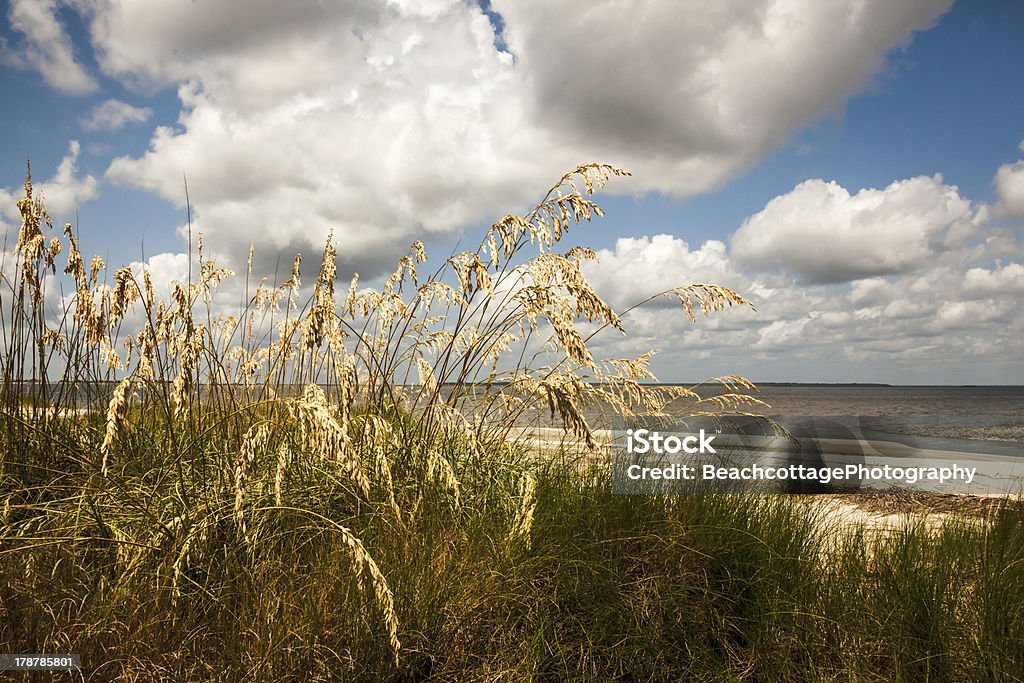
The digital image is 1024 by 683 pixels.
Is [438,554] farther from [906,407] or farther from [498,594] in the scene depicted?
[906,407]

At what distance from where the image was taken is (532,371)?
3867mm

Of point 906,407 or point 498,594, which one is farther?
point 906,407

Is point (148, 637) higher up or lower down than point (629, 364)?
lower down

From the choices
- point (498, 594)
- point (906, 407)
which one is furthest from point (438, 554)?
point (906, 407)

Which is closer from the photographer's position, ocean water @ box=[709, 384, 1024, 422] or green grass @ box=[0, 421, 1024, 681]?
green grass @ box=[0, 421, 1024, 681]

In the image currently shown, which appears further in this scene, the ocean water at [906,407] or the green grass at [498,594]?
the ocean water at [906,407]

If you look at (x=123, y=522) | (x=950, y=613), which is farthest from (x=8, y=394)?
(x=950, y=613)

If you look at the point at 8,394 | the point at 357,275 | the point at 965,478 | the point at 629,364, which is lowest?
the point at 965,478

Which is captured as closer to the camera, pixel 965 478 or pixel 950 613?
pixel 950 613

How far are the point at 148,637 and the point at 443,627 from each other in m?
0.94

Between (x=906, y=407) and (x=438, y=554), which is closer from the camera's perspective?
(x=438, y=554)

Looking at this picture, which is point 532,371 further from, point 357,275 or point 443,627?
point 443,627

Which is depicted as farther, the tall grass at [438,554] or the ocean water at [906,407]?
the ocean water at [906,407]

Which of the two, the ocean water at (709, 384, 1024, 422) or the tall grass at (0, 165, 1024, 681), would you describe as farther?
the ocean water at (709, 384, 1024, 422)
